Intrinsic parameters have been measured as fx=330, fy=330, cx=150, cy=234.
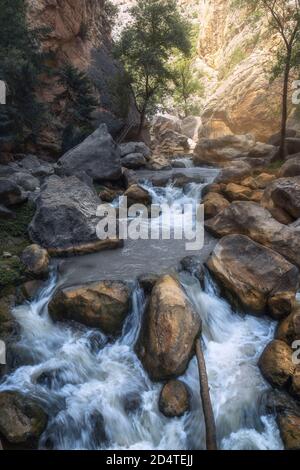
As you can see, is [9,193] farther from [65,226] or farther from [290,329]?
[290,329]

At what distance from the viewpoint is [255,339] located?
8148mm

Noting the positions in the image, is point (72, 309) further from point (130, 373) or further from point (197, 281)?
point (197, 281)

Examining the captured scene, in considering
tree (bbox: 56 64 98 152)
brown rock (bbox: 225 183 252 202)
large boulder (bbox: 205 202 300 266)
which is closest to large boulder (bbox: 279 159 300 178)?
brown rock (bbox: 225 183 252 202)

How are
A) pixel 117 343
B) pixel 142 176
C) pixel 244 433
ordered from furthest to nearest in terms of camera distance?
pixel 142 176 < pixel 117 343 < pixel 244 433

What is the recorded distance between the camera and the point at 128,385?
6957 mm

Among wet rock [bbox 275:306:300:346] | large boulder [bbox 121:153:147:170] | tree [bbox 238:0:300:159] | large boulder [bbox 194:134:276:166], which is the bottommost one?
wet rock [bbox 275:306:300:346]

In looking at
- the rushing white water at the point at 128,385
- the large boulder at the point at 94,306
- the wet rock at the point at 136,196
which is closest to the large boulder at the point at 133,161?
the wet rock at the point at 136,196

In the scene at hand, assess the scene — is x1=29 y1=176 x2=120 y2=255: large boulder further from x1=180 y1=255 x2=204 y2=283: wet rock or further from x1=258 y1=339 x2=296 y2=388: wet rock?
x1=258 y1=339 x2=296 y2=388: wet rock

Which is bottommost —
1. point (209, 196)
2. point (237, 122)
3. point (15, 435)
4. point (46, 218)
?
point (15, 435)

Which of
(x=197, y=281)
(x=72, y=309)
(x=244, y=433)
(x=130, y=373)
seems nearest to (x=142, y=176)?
(x=197, y=281)

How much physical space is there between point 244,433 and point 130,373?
253 centimetres

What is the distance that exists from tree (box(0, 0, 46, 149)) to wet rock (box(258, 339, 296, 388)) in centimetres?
1562

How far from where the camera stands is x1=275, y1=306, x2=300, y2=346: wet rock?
7290mm

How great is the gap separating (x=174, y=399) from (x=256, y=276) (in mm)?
4044
